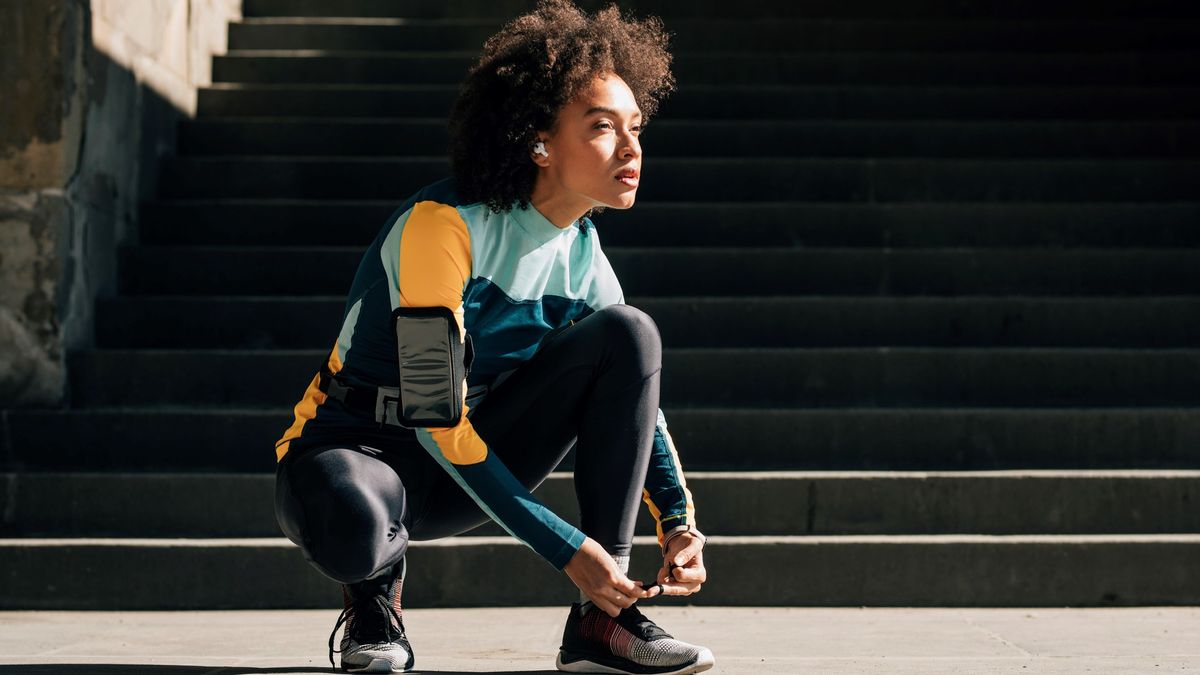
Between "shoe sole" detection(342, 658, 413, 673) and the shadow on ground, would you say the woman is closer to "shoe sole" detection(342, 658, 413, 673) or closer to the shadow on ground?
"shoe sole" detection(342, 658, 413, 673)

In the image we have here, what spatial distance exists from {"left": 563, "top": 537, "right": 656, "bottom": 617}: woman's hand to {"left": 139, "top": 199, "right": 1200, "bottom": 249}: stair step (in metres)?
2.85

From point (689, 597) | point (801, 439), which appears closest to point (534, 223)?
point (689, 597)

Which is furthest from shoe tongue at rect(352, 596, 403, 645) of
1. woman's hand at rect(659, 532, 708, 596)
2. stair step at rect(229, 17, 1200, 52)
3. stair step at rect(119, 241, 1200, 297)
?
stair step at rect(229, 17, 1200, 52)

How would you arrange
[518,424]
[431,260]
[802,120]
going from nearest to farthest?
1. [431,260]
2. [518,424]
3. [802,120]

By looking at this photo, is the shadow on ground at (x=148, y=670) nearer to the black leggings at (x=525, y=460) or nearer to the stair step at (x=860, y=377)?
the black leggings at (x=525, y=460)

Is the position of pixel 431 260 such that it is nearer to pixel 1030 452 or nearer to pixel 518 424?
pixel 518 424

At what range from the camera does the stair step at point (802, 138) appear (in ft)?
18.2

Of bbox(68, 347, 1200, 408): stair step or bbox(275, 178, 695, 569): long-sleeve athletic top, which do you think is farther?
bbox(68, 347, 1200, 408): stair step

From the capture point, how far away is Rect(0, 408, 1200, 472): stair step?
4.18 metres

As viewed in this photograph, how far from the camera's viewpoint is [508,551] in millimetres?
3725

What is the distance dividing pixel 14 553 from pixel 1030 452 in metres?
2.84

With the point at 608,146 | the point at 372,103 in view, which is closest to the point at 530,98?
the point at 608,146

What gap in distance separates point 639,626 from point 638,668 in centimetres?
7

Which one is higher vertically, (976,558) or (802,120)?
(802,120)
